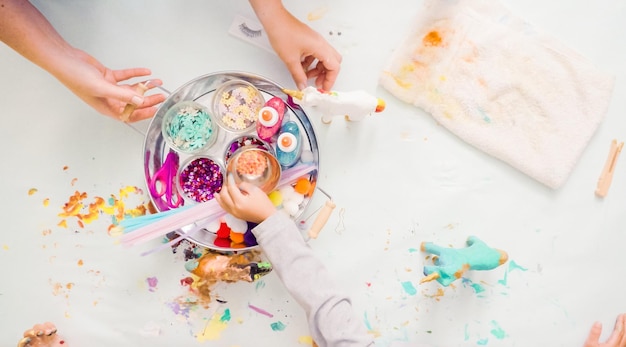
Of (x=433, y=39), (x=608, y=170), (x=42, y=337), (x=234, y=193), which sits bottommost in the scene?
(x=42, y=337)

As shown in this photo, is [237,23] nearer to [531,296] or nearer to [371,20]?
[371,20]

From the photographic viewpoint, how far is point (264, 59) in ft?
3.12

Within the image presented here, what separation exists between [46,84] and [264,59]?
0.40 m

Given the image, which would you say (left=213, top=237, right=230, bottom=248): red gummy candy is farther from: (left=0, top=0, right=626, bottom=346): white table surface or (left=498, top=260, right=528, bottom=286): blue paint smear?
(left=498, top=260, right=528, bottom=286): blue paint smear

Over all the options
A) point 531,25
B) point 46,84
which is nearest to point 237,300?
point 46,84

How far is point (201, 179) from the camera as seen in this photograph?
886 millimetres

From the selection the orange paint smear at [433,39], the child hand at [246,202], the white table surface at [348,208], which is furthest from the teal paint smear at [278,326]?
the orange paint smear at [433,39]

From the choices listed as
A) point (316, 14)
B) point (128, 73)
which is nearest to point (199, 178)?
point (128, 73)

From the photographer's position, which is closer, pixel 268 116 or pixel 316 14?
pixel 268 116

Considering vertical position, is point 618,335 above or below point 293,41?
below

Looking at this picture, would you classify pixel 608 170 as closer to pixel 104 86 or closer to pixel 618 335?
pixel 618 335

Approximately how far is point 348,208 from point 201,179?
0.87 feet

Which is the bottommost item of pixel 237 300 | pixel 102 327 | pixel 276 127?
pixel 102 327

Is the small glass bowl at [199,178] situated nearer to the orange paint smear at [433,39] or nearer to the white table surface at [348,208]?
the white table surface at [348,208]
